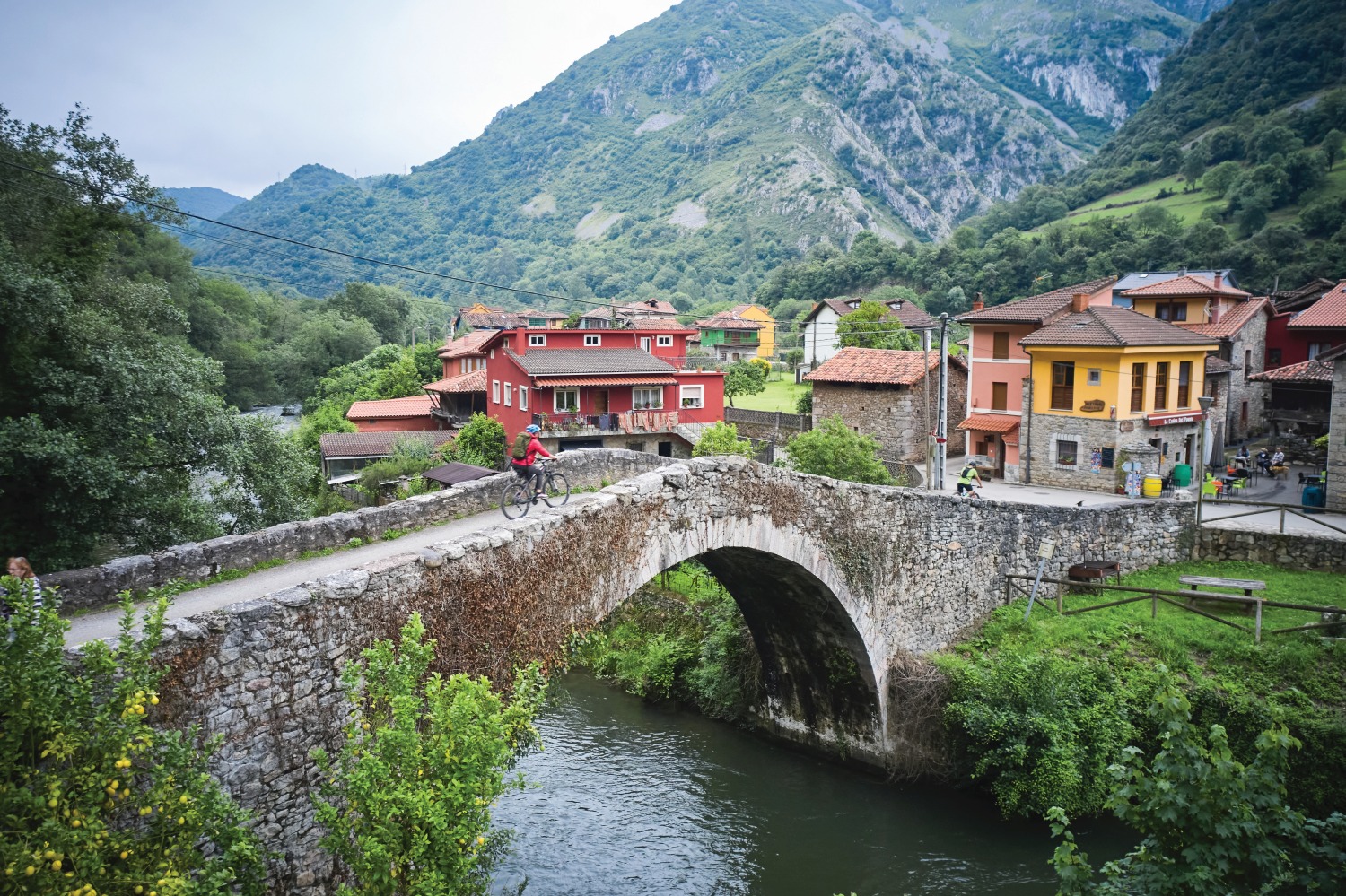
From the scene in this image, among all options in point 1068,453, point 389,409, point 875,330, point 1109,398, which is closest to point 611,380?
point 1068,453

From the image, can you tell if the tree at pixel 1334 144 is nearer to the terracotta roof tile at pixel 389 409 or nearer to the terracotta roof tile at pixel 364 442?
the terracotta roof tile at pixel 389 409

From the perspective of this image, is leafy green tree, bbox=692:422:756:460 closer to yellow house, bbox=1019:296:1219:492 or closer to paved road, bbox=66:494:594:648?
yellow house, bbox=1019:296:1219:492

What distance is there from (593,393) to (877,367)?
11.2 m

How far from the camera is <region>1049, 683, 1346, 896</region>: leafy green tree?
20.4ft

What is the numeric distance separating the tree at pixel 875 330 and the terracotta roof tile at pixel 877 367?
11.2m

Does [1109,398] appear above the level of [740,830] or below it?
above

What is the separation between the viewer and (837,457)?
23.9 meters

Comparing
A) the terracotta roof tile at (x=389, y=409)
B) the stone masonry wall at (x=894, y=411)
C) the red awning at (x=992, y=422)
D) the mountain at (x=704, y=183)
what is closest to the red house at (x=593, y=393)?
the stone masonry wall at (x=894, y=411)

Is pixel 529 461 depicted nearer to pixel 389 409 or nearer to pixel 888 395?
pixel 888 395

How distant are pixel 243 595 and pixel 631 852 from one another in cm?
724

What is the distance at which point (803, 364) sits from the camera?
215 ft

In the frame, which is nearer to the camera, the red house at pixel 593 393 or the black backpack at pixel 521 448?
the black backpack at pixel 521 448

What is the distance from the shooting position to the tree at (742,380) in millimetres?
49844

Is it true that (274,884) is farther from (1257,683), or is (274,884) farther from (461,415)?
(461,415)
